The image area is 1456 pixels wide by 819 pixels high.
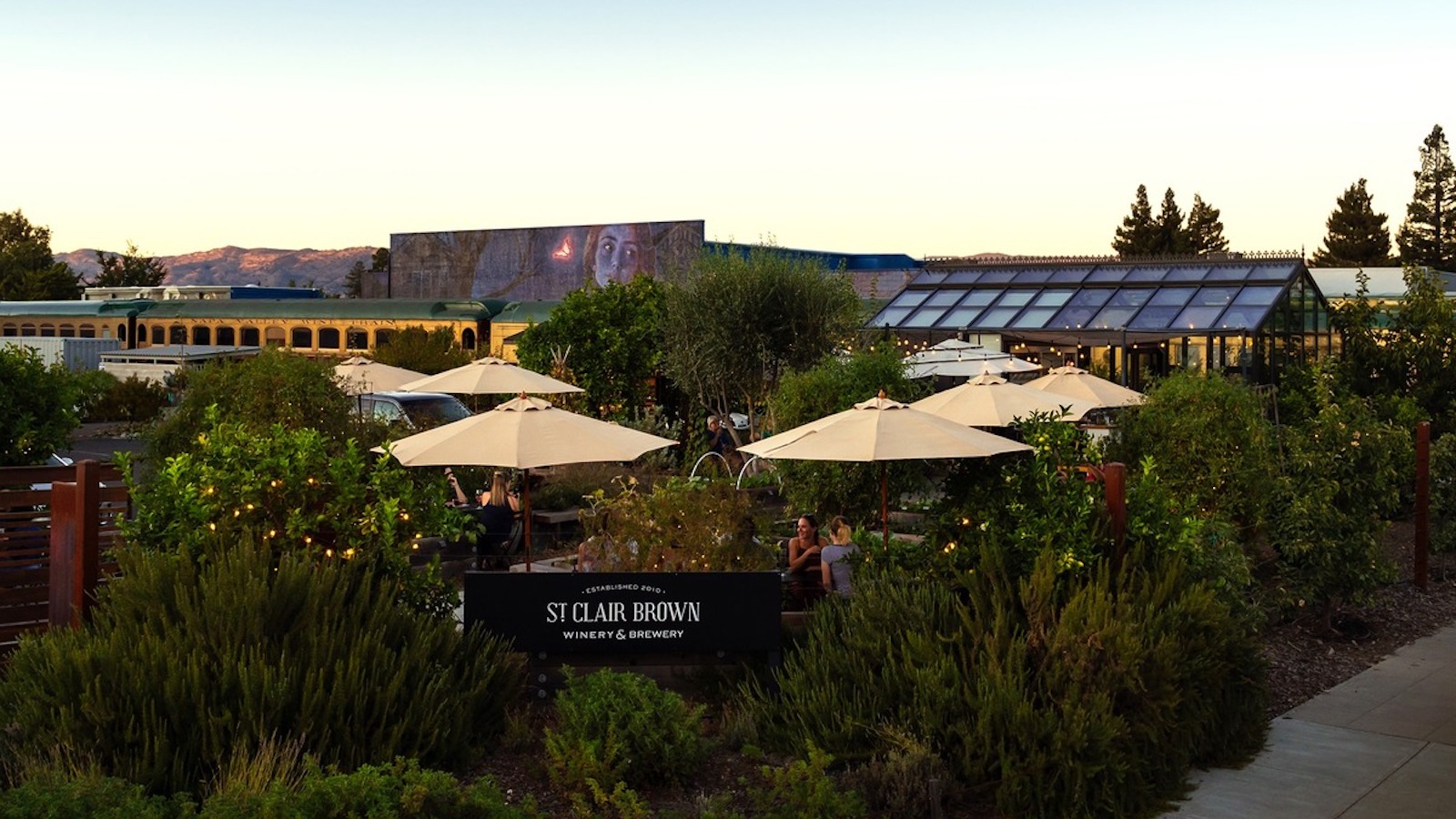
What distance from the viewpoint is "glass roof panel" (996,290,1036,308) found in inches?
1217

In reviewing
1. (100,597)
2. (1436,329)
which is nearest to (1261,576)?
(100,597)

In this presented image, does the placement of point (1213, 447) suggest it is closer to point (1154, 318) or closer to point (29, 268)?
point (1154, 318)

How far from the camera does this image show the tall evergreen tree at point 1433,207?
72062 millimetres

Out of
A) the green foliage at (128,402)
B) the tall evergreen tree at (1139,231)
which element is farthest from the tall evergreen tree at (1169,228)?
the green foliage at (128,402)

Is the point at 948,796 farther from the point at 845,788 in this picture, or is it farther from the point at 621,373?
the point at 621,373

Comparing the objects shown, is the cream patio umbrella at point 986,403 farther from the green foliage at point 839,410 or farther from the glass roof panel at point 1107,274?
the glass roof panel at point 1107,274

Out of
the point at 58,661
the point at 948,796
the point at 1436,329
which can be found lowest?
the point at 948,796

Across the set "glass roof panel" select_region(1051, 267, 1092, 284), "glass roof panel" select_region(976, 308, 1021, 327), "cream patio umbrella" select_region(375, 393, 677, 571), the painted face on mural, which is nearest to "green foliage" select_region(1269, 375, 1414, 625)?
"cream patio umbrella" select_region(375, 393, 677, 571)

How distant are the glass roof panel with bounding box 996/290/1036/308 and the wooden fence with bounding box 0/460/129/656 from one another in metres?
24.0

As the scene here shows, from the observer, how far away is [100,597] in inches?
312

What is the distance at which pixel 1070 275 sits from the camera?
32.0 m

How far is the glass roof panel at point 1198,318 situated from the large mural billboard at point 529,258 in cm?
3789

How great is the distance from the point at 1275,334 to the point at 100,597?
25.0m

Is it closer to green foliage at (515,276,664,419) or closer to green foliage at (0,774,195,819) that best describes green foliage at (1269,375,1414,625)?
green foliage at (0,774,195,819)
